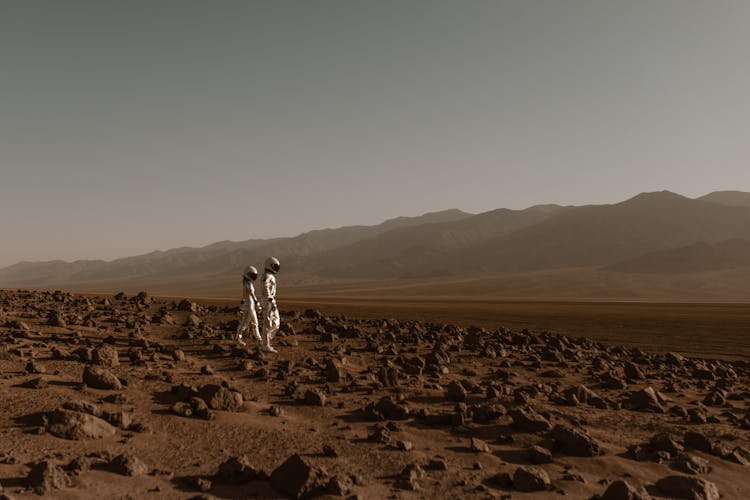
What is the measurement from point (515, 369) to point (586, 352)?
450cm

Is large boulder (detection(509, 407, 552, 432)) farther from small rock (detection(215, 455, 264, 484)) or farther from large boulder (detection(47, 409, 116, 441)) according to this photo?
large boulder (detection(47, 409, 116, 441))

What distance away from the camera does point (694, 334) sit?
78.0 feet

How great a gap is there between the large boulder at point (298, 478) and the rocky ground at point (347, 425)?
0.05 feet

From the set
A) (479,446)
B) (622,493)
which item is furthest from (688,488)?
(479,446)

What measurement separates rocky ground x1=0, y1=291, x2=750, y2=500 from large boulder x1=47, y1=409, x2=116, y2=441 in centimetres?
2

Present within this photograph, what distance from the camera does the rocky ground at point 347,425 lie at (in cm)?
584

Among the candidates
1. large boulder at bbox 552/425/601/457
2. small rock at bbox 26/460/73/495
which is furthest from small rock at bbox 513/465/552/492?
small rock at bbox 26/460/73/495

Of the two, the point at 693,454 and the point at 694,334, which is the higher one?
the point at 693,454

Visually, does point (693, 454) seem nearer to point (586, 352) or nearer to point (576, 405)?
point (576, 405)

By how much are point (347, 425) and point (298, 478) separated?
8.04 ft

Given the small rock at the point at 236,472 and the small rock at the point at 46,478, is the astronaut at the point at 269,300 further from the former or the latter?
the small rock at the point at 46,478

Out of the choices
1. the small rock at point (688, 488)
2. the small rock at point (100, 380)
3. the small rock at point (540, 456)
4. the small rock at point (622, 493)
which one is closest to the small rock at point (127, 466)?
the small rock at point (100, 380)

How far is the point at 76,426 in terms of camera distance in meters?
6.57

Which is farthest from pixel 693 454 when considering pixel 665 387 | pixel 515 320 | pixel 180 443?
pixel 515 320
